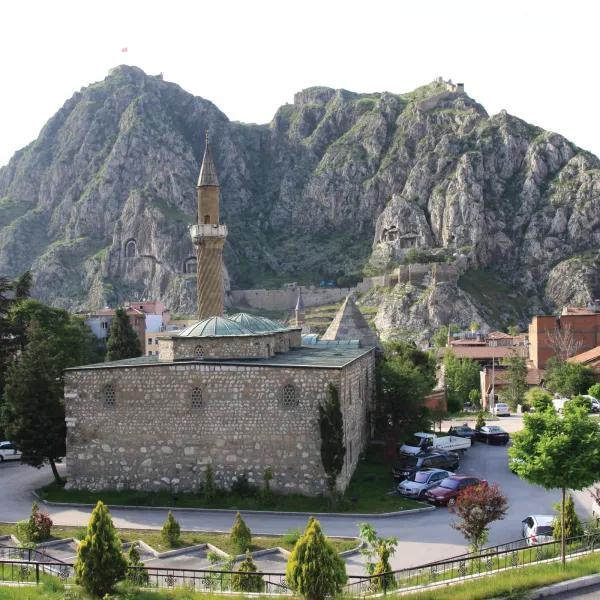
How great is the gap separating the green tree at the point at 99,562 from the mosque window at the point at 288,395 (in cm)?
1029

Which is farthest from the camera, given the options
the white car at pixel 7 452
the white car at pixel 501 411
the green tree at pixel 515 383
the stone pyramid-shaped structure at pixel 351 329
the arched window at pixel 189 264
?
the arched window at pixel 189 264

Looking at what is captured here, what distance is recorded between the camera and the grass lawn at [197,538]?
18230 mm

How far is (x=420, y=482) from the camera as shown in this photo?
24125 mm

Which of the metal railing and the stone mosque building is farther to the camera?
the stone mosque building

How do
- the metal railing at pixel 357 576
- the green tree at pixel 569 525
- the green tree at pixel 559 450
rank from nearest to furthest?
the metal railing at pixel 357 576, the green tree at pixel 559 450, the green tree at pixel 569 525

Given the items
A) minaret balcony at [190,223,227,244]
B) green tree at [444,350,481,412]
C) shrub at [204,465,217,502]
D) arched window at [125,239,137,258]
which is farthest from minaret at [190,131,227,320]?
arched window at [125,239,137,258]

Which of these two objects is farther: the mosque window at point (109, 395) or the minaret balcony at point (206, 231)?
the minaret balcony at point (206, 231)

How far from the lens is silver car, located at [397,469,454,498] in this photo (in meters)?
23.6

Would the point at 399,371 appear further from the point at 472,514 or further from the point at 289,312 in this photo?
the point at 289,312

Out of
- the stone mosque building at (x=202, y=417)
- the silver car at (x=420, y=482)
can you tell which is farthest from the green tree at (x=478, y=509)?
the silver car at (x=420, y=482)

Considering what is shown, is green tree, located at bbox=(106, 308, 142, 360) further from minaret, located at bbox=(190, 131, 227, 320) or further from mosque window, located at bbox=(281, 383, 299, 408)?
mosque window, located at bbox=(281, 383, 299, 408)

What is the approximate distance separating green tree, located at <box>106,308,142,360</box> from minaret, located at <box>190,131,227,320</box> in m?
12.1

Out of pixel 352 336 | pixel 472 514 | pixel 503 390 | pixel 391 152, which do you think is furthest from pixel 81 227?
pixel 472 514

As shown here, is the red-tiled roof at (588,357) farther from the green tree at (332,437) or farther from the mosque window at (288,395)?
the mosque window at (288,395)
